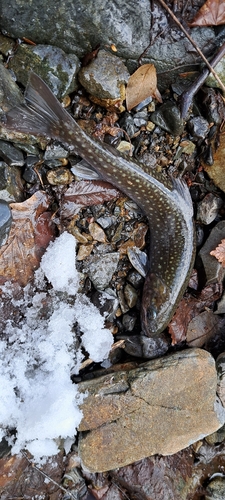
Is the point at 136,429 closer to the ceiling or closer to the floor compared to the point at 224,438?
closer to the ceiling

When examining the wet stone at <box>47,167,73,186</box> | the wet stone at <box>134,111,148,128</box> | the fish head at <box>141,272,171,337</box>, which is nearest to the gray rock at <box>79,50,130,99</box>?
the wet stone at <box>134,111,148,128</box>

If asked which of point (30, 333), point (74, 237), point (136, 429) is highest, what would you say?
point (74, 237)

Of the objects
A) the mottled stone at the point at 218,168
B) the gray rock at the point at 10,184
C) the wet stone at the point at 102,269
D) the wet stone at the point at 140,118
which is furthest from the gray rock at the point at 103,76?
the wet stone at the point at 102,269

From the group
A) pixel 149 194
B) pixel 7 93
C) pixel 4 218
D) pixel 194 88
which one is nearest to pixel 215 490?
pixel 149 194

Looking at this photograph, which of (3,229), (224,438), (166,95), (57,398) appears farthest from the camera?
(224,438)

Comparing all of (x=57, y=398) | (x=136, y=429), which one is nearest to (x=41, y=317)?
(x=57, y=398)

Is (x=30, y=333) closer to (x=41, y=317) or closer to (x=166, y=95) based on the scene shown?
(x=41, y=317)

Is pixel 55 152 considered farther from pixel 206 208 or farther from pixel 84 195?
pixel 206 208

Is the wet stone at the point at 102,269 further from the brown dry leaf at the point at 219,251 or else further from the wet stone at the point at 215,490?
the wet stone at the point at 215,490
